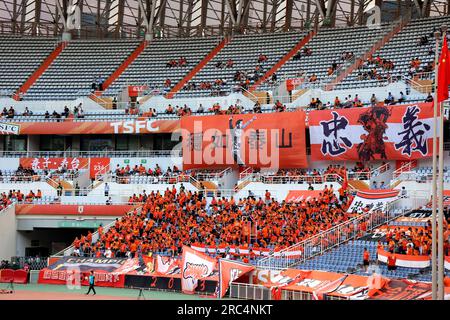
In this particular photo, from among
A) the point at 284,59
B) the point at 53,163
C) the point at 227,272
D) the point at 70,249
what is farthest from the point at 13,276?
the point at 284,59

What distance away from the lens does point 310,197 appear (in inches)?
1693

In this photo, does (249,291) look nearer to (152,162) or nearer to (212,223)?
(212,223)

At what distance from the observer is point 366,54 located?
182ft

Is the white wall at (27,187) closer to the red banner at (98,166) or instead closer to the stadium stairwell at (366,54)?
the red banner at (98,166)

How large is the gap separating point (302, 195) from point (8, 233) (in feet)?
55.0

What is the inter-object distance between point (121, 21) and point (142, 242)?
34.5 meters

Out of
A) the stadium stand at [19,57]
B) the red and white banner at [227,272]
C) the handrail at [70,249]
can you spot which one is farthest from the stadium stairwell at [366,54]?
the stadium stand at [19,57]

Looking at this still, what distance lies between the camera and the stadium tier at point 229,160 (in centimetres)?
3369

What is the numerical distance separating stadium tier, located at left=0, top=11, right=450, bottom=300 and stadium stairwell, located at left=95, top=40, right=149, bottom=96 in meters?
0.16

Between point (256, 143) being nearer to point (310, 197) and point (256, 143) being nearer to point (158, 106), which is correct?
point (310, 197)

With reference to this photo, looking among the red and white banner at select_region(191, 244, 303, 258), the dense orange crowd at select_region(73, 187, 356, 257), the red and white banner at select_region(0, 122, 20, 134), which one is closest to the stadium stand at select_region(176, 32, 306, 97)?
the red and white banner at select_region(0, 122, 20, 134)

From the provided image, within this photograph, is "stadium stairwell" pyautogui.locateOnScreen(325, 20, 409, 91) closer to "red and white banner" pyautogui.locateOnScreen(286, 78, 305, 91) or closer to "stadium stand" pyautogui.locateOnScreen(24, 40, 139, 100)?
"red and white banner" pyautogui.locateOnScreen(286, 78, 305, 91)

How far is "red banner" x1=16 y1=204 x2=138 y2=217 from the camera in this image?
46312 millimetres
